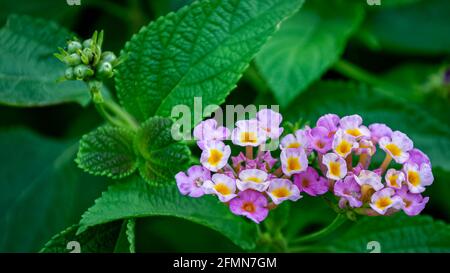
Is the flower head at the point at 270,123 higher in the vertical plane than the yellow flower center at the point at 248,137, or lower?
higher

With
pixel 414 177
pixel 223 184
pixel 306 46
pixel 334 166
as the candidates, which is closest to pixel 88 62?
pixel 223 184

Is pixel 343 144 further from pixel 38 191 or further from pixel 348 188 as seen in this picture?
pixel 38 191

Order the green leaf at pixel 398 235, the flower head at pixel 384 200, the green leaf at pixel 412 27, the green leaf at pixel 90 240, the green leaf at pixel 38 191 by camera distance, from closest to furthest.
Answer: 1. the flower head at pixel 384 200
2. the green leaf at pixel 90 240
3. the green leaf at pixel 398 235
4. the green leaf at pixel 38 191
5. the green leaf at pixel 412 27

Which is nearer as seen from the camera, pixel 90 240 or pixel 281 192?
pixel 281 192

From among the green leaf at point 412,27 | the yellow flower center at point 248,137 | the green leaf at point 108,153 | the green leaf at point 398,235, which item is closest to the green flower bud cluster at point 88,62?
the green leaf at point 108,153

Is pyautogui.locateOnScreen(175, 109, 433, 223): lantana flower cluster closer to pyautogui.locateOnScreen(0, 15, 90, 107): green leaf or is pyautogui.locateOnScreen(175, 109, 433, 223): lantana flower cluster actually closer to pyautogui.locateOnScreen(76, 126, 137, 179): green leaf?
pyautogui.locateOnScreen(76, 126, 137, 179): green leaf

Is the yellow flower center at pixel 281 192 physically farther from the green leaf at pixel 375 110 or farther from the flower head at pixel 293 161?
the green leaf at pixel 375 110

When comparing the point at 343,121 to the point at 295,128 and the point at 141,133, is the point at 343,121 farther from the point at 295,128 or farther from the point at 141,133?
the point at 141,133

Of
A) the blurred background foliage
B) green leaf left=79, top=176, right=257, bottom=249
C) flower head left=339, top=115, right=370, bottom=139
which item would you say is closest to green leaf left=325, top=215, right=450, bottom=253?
the blurred background foliage
